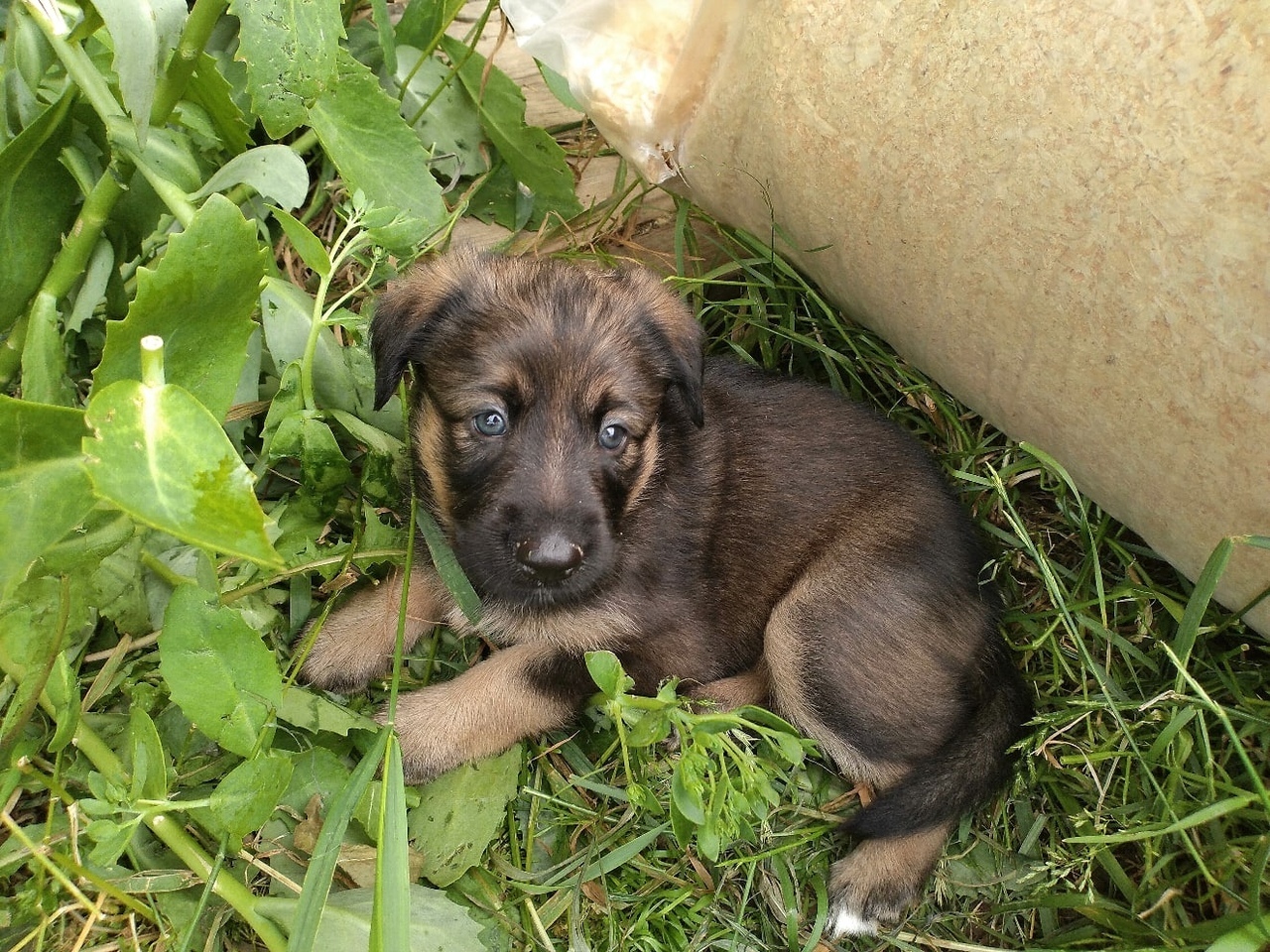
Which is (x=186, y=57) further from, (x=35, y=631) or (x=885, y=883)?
(x=885, y=883)

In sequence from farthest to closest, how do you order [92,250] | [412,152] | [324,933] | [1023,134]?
[412,152] → [92,250] → [324,933] → [1023,134]

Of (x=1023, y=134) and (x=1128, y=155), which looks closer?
(x=1128, y=155)

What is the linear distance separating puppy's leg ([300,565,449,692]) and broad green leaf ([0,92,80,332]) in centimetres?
118

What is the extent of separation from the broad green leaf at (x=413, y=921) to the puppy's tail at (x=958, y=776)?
1036mm

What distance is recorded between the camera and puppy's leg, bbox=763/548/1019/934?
266cm

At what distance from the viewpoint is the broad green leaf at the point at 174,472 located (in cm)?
128

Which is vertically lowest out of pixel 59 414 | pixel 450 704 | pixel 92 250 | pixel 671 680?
pixel 450 704

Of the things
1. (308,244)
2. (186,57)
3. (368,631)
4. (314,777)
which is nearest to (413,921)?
(314,777)

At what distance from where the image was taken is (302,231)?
8.02 ft

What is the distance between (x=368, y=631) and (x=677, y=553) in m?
0.93

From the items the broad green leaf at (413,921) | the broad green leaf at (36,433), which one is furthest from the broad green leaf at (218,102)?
the broad green leaf at (413,921)

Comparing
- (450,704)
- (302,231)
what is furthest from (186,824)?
(302,231)

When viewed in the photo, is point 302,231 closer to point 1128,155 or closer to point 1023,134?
point 1023,134

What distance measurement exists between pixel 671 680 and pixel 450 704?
862 mm
